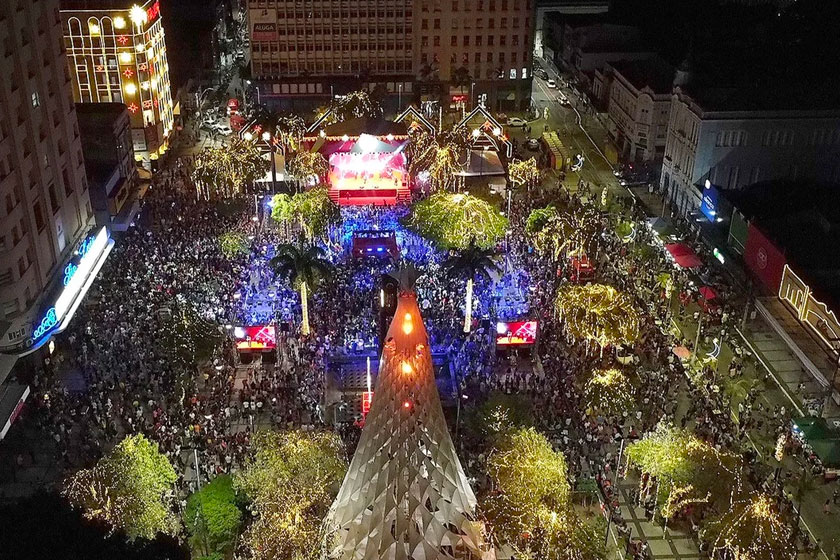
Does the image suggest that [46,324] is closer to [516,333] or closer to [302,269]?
[302,269]

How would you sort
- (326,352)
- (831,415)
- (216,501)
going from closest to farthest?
(216,501)
(831,415)
(326,352)

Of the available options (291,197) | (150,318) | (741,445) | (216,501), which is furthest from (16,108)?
(741,445)

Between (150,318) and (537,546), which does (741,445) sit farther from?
(150,318)

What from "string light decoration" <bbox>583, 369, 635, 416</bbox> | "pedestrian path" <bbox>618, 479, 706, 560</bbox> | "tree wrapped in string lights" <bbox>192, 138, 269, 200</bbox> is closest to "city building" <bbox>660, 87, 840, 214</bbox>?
"string light decoration" <bbox>583, 369, 635, 416</bbox>

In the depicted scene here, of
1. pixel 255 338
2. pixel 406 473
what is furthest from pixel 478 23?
pixel 406 473

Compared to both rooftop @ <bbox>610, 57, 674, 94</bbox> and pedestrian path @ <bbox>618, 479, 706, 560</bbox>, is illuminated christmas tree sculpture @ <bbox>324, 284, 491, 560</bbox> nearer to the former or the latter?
pedestrian path @ <bbox>618, 479, 706, 560</bbox>

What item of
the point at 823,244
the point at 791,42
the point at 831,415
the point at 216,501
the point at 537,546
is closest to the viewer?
the point at 537,546
